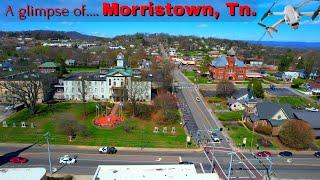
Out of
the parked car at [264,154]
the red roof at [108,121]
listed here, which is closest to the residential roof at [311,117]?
the parked car at [264,154]

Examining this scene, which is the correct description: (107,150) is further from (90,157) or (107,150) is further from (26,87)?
(26,87)

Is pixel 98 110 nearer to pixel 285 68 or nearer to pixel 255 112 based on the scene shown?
pixel 255 112

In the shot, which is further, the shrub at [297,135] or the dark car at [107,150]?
the shrub at [297,135]

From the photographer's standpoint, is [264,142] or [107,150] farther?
[264,142]

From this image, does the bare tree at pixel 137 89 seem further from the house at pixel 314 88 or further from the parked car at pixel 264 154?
the house at pixel 314 88

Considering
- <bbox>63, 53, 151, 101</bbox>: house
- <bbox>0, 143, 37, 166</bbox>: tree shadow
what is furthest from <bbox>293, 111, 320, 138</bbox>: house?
<bbox>0, 143, 37, 166</bbox>: tree shadow

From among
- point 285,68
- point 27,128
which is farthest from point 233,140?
point 285,68

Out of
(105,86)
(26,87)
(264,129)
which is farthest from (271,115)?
(26,87)
